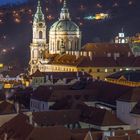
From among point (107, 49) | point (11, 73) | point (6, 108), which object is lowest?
point (6, 108)

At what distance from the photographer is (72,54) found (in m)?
94.9

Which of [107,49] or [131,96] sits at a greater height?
[107,49]

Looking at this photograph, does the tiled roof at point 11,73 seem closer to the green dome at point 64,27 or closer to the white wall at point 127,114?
the green dome at point 64,27

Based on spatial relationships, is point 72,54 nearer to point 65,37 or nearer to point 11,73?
point 65,37

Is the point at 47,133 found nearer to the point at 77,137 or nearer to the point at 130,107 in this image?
the point at 77,137

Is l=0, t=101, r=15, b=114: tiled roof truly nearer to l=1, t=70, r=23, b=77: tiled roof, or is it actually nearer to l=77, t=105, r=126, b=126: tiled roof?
l=77, t=105, r=126, b=126: tiled roof

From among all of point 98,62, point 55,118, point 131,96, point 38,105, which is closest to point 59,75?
point 98,62

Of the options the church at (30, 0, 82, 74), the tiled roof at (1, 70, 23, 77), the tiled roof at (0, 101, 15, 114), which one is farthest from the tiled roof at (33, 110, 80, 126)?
the tiled roof at (1, 70, 23, 77)

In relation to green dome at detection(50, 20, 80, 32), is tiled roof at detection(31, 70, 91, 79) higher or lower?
lower

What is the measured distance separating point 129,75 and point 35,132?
3141cm

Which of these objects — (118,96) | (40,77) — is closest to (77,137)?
(118,96)

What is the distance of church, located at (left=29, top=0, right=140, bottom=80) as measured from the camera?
89000 mm

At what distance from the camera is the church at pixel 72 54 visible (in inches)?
3504

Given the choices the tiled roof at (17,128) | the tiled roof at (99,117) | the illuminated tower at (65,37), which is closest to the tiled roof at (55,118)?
the tiled roof at (99,117)
